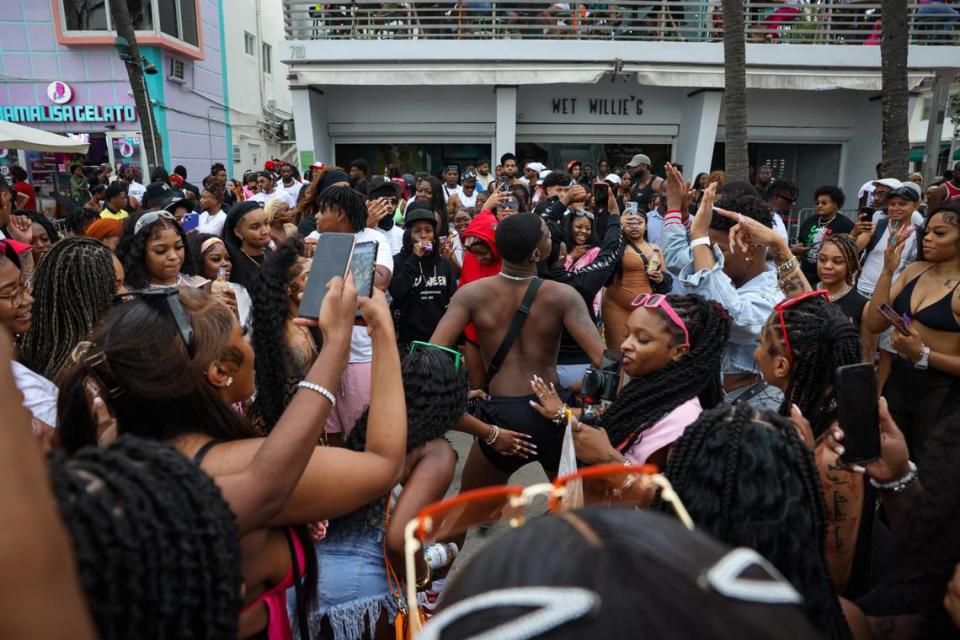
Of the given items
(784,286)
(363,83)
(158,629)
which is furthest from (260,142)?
(158,629)

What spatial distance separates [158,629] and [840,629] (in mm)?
1322

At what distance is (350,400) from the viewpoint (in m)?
3.14

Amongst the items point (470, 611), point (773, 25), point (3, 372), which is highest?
point (773, 25)

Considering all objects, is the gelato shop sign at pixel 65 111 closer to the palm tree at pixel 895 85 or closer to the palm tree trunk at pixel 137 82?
the palm tree trunk at pixel 137 82

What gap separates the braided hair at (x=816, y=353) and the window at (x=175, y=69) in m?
19.2

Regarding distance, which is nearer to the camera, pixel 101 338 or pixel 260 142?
pixel 101 338

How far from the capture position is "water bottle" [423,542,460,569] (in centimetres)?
225

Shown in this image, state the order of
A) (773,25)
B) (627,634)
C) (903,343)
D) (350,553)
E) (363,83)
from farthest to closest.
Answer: (773,25)
(363,83)
(903,343)
(350,553)
(627,634)

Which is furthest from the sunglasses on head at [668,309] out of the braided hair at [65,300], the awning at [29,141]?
the awning at [29,141]

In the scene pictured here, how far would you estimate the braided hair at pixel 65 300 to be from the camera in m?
2.80

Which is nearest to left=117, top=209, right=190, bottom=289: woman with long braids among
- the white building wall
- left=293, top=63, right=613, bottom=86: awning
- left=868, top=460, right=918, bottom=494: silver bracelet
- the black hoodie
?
the black hoodie

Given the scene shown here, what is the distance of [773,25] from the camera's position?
1529 cm

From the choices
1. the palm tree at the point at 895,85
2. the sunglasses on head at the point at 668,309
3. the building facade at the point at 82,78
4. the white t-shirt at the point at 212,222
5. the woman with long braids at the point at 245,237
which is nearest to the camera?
the sunglasses on head at the point at 668,309

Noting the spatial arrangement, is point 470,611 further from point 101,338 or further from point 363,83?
point 363,83
